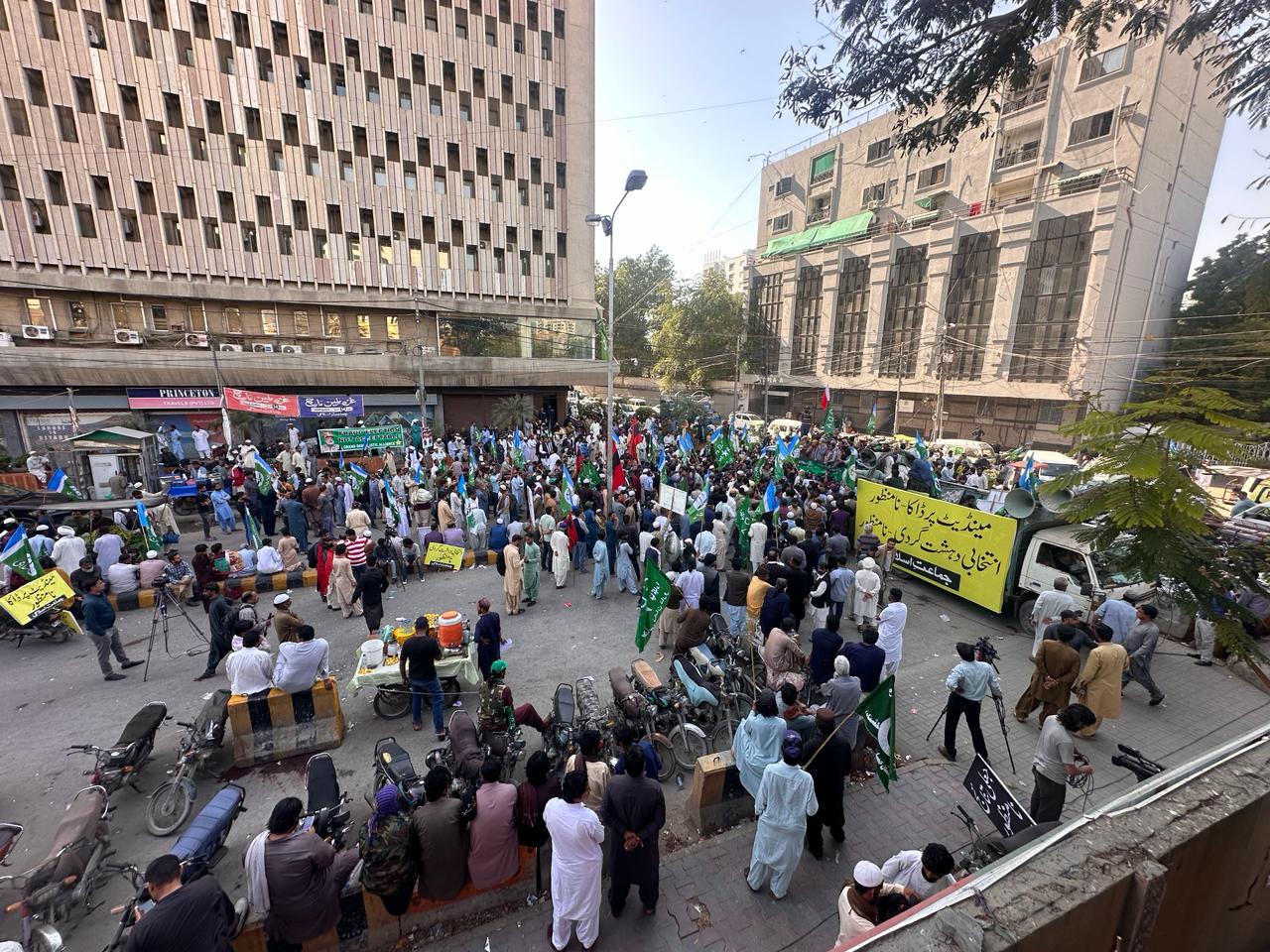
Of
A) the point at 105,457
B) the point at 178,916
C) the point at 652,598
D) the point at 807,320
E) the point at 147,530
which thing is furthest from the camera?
the point at 807,320

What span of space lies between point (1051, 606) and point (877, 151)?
142 ft

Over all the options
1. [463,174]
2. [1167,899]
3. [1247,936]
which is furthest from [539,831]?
[463,174]

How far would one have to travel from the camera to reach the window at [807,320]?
42.7m

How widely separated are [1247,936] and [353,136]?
3412cm

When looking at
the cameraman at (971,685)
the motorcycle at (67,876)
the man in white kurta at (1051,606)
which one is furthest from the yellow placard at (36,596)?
the man in white kurta at (1051,606)

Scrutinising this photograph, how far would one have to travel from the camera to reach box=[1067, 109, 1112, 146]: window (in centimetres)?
2847

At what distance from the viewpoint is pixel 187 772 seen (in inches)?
211

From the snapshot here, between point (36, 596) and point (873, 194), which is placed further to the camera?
point (873, 194)

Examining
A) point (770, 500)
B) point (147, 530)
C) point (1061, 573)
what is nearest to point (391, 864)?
point (770, 500)

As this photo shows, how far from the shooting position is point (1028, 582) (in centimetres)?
884

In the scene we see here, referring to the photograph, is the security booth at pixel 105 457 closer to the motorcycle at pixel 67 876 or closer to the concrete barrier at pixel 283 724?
the concrete barrier at pixel 283 724

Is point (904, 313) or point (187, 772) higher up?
point (904, 313)

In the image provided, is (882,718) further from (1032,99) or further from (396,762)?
(1032,99)

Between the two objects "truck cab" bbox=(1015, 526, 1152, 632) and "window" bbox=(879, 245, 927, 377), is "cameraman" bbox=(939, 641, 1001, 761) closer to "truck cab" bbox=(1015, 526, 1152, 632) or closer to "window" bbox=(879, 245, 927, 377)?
"truck cab" bbox=(1015, 526, 1152, 632)
